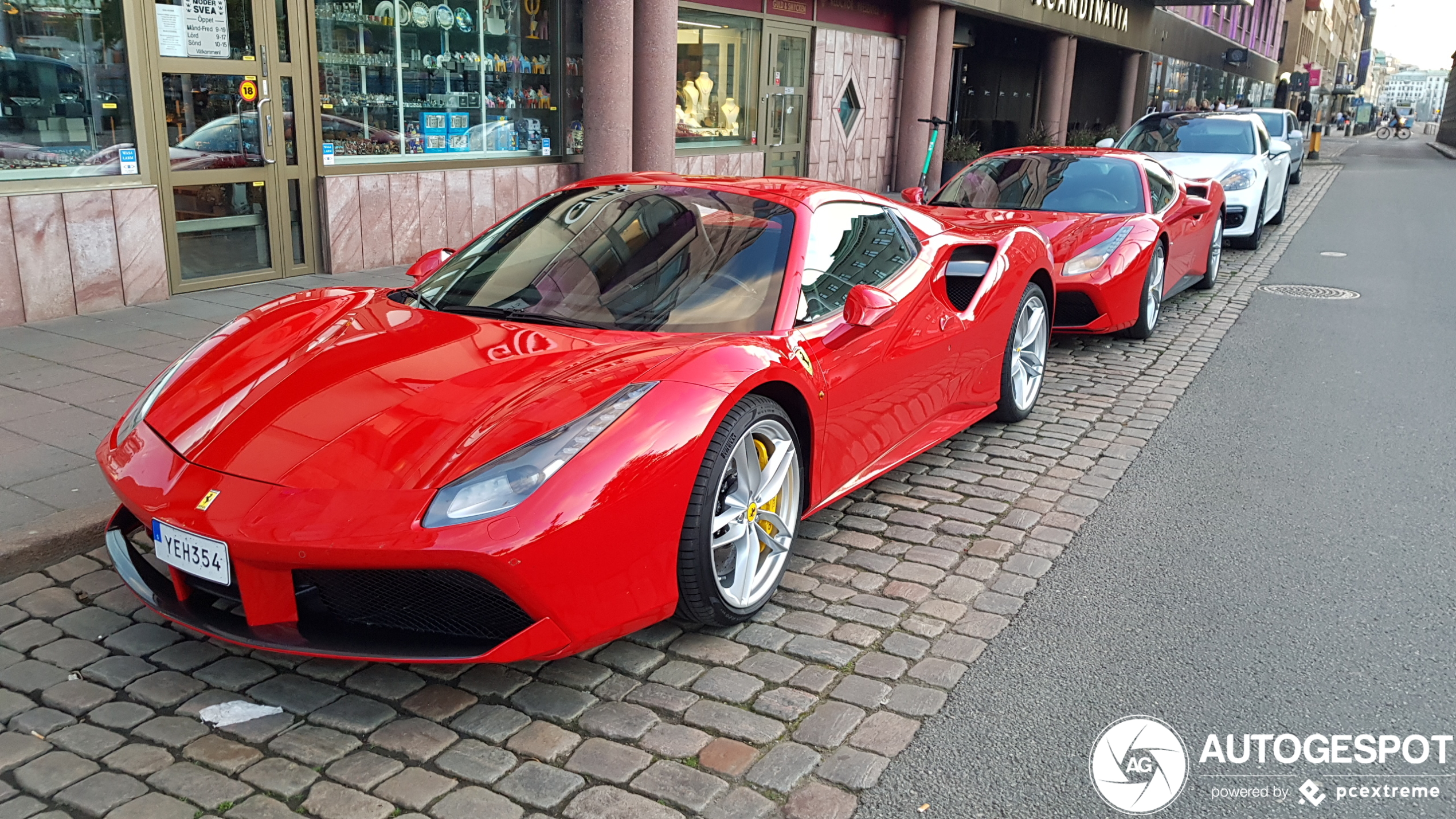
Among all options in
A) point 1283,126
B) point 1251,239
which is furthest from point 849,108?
point 1283,126

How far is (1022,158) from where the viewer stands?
9.08 meters

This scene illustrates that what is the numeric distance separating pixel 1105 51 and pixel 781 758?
3230cm

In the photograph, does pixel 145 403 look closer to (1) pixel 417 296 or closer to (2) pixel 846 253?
(1) pixel 417 296

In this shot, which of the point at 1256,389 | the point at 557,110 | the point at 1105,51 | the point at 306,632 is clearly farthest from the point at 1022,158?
the point at 1105,51

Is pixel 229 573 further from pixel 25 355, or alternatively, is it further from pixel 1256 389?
pixel 1256 389

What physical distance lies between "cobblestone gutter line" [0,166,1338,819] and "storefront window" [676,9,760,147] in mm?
10673

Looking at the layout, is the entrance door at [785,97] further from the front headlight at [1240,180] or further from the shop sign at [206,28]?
the shop sign at [206,28]

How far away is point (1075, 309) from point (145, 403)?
5.87 m

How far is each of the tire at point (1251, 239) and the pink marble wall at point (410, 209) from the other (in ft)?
27.8

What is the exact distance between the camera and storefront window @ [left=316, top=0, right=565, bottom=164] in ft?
30.8

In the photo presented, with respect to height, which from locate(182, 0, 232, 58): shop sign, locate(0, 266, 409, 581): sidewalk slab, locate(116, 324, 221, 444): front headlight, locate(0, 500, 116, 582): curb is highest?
locate(182, 0, 232, 58): shop sign

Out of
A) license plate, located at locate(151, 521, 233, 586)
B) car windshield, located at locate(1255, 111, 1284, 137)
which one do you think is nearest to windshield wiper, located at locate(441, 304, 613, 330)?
license plate, located at locate(151, 521, 233, 586)

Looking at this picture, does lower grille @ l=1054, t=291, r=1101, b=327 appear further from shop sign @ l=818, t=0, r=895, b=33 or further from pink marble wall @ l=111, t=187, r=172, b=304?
shop sign @ l=818, t=0, r=895, b=33

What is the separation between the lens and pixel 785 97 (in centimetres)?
1568
